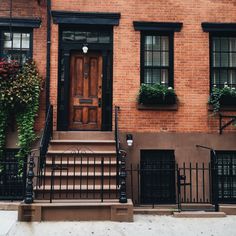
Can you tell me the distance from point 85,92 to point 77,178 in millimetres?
3107

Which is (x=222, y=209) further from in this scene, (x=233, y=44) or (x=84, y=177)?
(x=233, y=44)

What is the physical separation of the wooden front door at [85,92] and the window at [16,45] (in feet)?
4.54

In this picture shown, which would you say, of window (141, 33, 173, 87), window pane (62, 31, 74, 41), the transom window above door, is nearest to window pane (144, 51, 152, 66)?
window (141, 33, 173, 87)

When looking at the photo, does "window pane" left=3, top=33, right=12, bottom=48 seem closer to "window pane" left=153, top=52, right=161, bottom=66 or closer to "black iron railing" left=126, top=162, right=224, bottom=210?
"window pane" left=153, top=52, right=161, bottom=66

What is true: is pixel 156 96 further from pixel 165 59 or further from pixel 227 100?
pixel 227 100

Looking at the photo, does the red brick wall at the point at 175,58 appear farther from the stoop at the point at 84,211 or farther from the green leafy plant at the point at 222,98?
the stoop at the point at 84,211

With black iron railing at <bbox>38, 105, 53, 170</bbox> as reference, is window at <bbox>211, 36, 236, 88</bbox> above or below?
above

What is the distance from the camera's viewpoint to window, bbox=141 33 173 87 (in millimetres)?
10984

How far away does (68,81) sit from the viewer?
10.9 meters

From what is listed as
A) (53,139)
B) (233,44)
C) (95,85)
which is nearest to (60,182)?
(53,139)

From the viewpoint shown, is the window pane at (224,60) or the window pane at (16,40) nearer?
the window pane at (16,40)

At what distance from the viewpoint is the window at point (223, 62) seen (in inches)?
436

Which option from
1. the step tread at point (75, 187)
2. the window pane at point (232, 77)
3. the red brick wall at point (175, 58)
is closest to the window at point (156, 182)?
the red brick wall at point (175, 58)

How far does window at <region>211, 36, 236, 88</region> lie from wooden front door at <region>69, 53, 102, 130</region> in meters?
3.52
